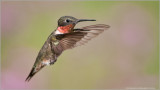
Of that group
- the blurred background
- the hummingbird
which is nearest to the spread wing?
the hummingbird

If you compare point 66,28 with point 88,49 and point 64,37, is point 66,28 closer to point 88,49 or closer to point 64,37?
point 64,37

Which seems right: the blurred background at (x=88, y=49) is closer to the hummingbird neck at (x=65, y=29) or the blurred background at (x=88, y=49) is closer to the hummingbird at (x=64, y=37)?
the hummingbird at (x=64, y=37)

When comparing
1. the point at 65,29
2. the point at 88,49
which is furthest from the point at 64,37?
the point at 88,49

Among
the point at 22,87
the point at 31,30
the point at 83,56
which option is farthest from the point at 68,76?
the point at 31,30

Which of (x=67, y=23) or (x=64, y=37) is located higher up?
(x=67, y=23)

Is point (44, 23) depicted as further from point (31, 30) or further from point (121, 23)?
point (121, 23)

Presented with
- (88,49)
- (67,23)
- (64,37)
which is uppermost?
(67,23)
